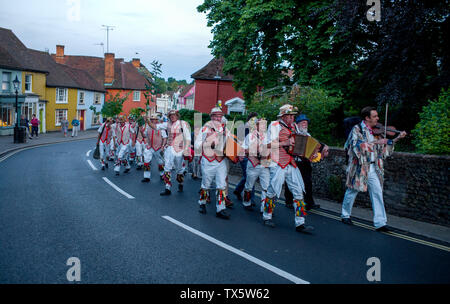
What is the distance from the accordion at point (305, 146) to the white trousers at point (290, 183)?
12.7 inches

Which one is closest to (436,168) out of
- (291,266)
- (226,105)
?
(291,266)

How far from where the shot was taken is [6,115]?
31.2 meters

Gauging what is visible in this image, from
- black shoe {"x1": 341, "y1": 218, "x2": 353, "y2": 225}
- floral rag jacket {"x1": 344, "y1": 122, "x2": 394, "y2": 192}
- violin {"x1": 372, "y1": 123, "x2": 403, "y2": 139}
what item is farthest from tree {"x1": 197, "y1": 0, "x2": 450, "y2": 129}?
black shoe {"x1": 341, "y1": 218, "x2": 353, "y2": 225}

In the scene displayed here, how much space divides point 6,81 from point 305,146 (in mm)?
32635

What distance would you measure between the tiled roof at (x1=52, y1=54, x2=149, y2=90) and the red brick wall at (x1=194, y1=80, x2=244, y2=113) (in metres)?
20.4

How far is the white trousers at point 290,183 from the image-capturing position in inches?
254

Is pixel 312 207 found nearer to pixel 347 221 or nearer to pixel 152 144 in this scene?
pixel 347 221

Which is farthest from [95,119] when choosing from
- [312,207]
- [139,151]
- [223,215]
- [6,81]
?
[223,215]

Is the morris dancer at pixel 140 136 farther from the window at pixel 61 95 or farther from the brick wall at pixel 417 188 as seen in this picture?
the window at pixel 61 95

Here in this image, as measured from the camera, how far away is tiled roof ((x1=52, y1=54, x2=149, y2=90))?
55594mm

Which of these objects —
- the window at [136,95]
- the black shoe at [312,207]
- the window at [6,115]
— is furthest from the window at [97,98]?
the black shoe at [312,207]

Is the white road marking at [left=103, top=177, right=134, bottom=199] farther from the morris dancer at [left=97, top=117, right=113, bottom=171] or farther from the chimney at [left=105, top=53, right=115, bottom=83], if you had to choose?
the chimney at [left=105, top=53, right=115, bottom=83]
